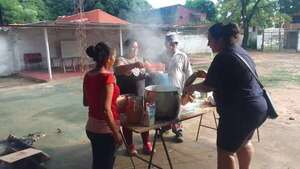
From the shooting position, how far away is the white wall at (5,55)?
13.8 metres

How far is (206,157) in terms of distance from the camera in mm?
4086

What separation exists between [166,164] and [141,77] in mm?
1157

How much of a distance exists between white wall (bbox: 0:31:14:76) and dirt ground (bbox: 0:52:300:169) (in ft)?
16.3

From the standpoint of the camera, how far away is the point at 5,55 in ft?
45.7

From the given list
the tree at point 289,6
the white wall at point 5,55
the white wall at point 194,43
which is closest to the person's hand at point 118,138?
the white wall at point 5,55

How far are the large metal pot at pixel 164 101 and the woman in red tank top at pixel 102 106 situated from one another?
1.36 ft

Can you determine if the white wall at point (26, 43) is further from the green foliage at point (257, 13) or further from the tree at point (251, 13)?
the green foliage at point (257, 13)

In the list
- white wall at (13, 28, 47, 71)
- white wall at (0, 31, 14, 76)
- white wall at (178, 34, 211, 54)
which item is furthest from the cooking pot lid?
white wall at (178, 34, 211, 54)

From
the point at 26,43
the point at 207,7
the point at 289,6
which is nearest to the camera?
the point at 26,43

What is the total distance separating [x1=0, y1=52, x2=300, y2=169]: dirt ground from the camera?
13.1 ft

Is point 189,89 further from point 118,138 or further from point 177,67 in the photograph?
point 177,67

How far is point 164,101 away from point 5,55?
13006mm

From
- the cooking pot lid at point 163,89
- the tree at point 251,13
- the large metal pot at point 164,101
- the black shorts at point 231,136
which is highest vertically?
the tree at point 251,13

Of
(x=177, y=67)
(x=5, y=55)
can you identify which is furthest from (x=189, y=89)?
(x=5, y=55)
